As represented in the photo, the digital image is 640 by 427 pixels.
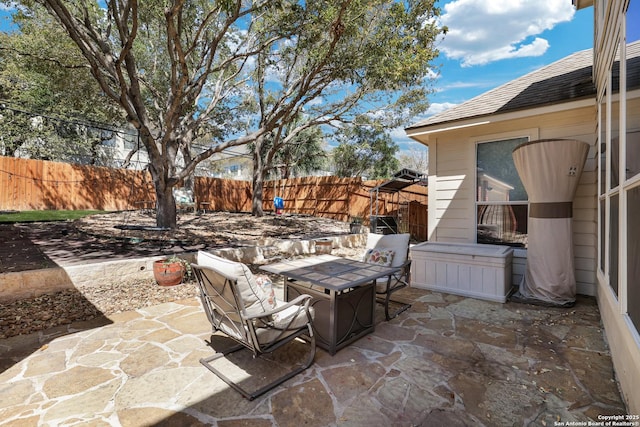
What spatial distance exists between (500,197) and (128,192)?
1463cm

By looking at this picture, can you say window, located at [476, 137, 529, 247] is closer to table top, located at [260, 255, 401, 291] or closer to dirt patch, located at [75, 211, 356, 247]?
table top, located at [260, 255, 401, 291]

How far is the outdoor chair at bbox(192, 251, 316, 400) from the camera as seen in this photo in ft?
6.86

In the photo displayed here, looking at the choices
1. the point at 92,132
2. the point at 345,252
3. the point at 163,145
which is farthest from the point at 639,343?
the point at 92,132

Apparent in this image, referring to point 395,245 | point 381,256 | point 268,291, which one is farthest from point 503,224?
point 268,291

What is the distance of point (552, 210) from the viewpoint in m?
3.96

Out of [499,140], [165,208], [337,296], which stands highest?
[499,140]

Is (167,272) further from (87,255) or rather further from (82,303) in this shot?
(87,255)

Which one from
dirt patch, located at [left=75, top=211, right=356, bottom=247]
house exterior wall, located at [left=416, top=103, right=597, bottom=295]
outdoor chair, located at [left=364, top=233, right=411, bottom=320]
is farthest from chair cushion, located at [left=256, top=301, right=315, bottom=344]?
dirt patch, located at [left=75, top=211, right=356, bottom=247]

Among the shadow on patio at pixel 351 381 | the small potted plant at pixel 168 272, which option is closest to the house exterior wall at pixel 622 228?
the shadow on patio at pixel 351 381

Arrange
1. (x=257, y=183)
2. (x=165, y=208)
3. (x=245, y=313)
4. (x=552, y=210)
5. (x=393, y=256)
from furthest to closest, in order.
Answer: (x=257, y=183), (x=165, y=208), (x=393, y=256), (x=552, y=210), (x=245, y=313)

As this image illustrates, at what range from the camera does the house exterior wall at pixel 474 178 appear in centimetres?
430

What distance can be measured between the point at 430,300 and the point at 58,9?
24.0 ft

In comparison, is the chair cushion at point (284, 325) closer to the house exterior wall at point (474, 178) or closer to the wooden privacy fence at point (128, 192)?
the house exterior wall at point (474, 178)

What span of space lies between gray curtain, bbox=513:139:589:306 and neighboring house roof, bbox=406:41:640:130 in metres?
0.85
